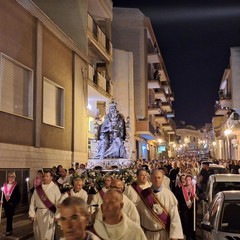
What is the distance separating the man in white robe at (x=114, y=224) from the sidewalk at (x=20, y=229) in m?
8.21

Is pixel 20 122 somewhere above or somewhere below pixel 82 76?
below

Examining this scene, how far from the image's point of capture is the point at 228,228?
751cm

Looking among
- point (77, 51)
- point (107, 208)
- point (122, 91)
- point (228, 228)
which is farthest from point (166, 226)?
Result: point (122, 91)

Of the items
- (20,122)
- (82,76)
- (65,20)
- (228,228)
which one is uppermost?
(65,20)

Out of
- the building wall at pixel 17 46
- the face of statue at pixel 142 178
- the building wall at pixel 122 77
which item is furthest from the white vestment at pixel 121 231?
the building wall at pixel 122 77

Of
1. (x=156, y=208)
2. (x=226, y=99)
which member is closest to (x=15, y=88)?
(x=156, y=208)

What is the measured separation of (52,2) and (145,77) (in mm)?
20859

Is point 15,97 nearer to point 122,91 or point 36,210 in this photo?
point 36,210

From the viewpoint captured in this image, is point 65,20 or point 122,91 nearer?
point 65,20

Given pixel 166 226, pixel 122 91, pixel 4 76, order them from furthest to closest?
pixel 122 91 → pixel 4 76 → pixel 166 226

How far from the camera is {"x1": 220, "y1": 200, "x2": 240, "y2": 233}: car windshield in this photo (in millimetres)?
7480

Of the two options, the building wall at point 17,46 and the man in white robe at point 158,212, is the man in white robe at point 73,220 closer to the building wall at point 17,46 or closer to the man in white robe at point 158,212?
the man in white robe at point 158,212

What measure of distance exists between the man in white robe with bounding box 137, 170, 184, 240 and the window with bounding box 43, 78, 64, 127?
43.6ft

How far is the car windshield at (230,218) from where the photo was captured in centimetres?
748
